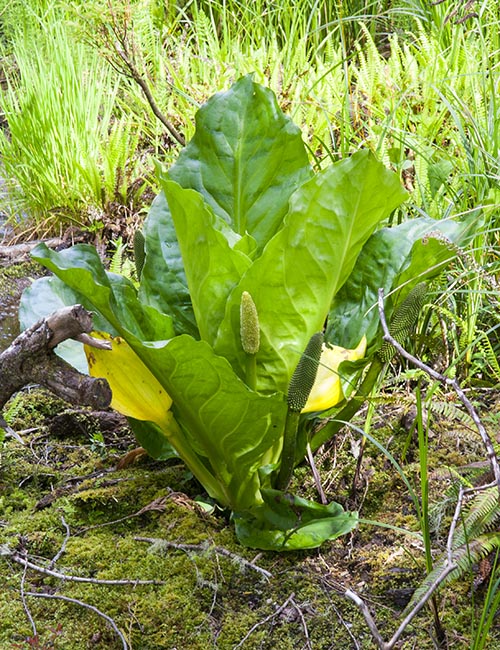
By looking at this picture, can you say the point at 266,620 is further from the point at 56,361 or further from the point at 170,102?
the point at 170,102

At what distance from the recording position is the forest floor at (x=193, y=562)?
1435 mm

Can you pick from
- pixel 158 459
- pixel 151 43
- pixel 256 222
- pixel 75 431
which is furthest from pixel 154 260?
pixel 151 43

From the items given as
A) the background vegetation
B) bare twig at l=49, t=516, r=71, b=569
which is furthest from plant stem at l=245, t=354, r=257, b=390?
the background vegetation

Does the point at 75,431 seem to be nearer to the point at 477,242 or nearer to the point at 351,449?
the point at 351,449

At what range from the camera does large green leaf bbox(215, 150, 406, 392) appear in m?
1.48

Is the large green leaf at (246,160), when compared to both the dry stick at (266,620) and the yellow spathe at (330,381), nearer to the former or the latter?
the yellow spathe at (330,381)

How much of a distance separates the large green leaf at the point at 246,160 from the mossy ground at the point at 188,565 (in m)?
0.65

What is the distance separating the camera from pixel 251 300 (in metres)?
1.40

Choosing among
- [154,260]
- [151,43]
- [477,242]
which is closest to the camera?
[154,260]

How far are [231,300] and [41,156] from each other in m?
2.64

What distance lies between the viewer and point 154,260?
1792mm

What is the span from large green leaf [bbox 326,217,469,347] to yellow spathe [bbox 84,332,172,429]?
0.45 m

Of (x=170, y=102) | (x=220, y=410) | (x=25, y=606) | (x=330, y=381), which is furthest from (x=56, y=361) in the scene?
(x=170, y=102)

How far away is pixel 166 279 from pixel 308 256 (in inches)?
16.6
